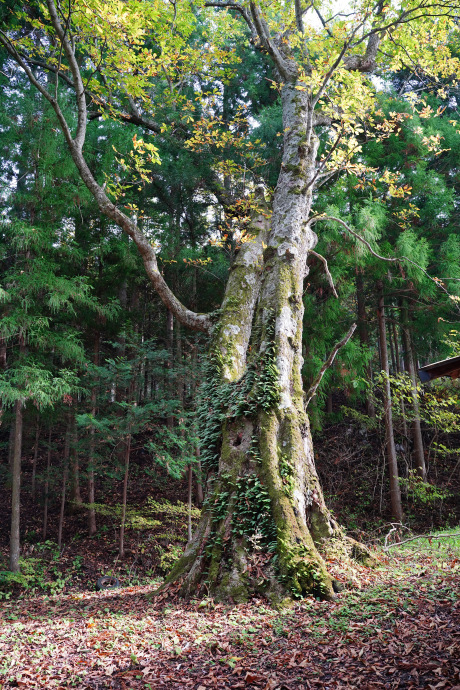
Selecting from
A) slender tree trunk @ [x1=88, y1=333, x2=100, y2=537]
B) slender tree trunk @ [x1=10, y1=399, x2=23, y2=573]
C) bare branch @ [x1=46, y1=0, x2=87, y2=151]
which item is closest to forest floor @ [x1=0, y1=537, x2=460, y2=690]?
slender tree trunk @ [x1=10, y1=399, x2=23, y2=573]

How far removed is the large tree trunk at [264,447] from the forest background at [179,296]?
1.18 metres

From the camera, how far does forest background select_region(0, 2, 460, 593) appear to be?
7.95 meters

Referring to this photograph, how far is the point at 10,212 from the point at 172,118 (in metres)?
3.80

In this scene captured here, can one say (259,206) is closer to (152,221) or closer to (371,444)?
(152,221)

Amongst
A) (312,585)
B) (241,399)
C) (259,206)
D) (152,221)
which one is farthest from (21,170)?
(312,585)

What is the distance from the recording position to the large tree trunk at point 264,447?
3.99 m

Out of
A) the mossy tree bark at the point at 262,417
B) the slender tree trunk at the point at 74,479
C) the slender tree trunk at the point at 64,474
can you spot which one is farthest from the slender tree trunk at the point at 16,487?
the mossy tree bark at the point at 262,417

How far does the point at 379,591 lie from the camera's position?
146 inches

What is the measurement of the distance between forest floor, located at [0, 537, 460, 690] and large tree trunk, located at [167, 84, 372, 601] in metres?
0.29

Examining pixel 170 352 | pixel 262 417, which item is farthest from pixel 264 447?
pixel 170 352

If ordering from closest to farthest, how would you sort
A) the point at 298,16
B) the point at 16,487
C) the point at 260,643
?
1. the point at 260,643
2. the point at 298,16
3. the point at 16,487

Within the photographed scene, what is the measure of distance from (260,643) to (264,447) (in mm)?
1775

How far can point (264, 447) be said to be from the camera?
450 cm

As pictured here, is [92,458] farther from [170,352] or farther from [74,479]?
[170,352]
